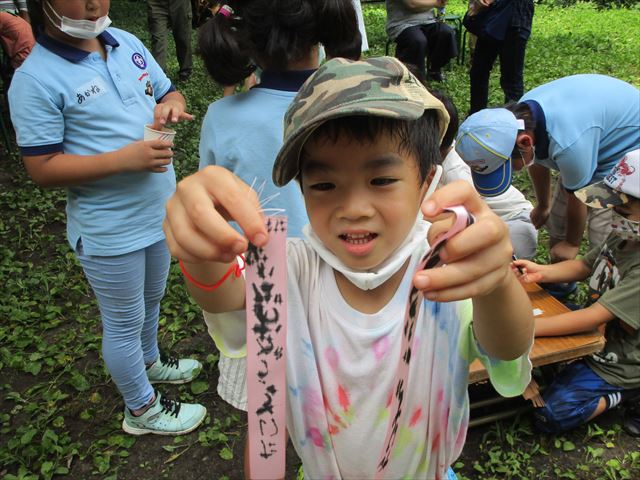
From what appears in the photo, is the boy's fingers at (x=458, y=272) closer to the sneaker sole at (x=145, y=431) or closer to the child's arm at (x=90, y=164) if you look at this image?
the child's arm at (x=90, y=164)

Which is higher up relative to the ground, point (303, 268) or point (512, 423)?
point (303, 268)

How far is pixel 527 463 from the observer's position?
258cm

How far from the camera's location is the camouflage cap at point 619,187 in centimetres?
236

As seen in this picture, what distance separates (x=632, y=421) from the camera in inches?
107

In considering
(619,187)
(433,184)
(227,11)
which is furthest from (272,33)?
(619,187)

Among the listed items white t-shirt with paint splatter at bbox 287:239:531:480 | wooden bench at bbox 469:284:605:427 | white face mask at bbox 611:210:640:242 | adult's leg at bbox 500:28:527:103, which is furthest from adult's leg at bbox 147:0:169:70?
white t-shirt with paint splatter at bbox 287:239:531:480

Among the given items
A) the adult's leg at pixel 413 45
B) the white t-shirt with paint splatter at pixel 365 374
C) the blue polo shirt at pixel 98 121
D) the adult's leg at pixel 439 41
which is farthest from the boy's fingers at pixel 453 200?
the adult's leg at pixel 439 41

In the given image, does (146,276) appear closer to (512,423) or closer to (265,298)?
(265,298)

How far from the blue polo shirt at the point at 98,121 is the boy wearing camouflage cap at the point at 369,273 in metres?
1.12

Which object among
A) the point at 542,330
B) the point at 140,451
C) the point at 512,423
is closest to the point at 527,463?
the point at 512,423

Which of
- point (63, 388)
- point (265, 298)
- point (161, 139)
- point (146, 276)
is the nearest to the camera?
point (265, 298)

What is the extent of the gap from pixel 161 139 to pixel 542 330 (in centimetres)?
191

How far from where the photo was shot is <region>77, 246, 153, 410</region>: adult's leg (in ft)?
7.06

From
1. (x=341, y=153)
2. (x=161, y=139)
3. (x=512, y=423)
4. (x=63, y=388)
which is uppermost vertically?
(x=341, y=153)
